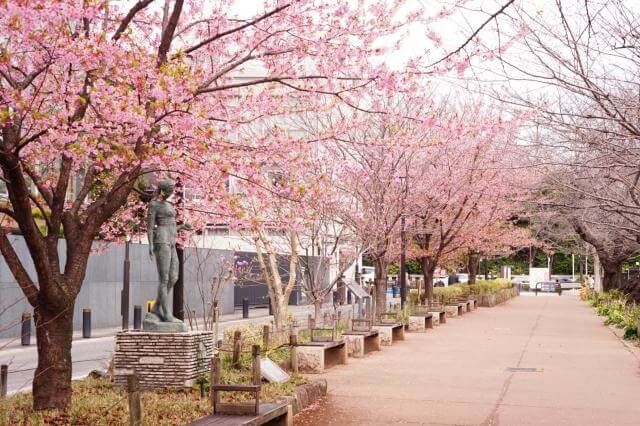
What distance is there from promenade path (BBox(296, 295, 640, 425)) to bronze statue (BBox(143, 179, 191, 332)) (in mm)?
2355

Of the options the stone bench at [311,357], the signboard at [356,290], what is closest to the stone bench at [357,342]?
the stone bench at [311,357]

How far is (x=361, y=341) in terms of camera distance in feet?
57.4

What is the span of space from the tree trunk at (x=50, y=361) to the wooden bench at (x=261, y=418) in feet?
5.78

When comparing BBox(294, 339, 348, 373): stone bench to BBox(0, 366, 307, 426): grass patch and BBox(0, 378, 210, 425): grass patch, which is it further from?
BBox(0, 378, 210, 425): grass patch

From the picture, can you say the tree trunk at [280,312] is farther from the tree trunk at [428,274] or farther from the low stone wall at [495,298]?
the low stone wall at [495,298]

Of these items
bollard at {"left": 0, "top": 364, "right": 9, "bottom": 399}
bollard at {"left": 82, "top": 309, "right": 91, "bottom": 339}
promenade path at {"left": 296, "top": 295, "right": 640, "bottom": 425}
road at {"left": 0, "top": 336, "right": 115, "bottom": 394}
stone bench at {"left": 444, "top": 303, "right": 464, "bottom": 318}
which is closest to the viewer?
bollard at {"left": 0, "top": 364, "right": 9, "bottom": 399}

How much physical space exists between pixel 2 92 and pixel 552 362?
12575mm

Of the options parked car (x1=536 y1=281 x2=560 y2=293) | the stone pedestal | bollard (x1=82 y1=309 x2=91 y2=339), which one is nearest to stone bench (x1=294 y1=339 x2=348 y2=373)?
the stone pedestal

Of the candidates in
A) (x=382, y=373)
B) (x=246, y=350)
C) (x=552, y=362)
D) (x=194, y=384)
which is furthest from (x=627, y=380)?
(x=194, y=384)

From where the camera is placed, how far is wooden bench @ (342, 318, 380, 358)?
17.4m

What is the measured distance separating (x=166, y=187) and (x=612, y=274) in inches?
1454

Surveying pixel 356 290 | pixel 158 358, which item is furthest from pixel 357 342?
pixel 158 358

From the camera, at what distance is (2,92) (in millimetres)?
8305

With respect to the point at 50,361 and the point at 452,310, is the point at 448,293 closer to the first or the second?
the point at 452,310
